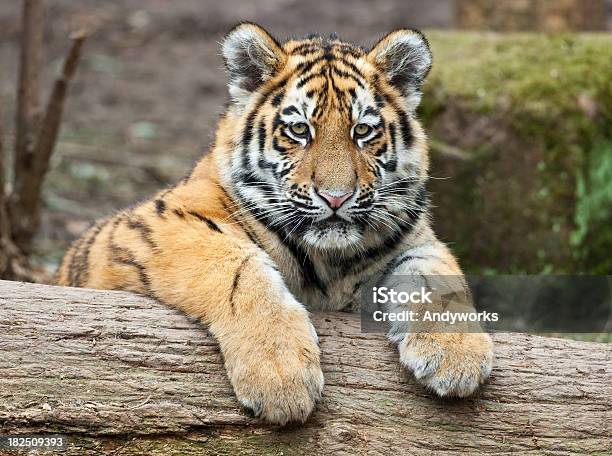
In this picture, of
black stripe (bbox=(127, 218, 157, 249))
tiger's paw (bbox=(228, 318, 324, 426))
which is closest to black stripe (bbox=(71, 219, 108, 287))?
black stripe (bbox=(127, 218, 157, 249))

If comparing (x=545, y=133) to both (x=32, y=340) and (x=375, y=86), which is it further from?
(x=32, y=340)

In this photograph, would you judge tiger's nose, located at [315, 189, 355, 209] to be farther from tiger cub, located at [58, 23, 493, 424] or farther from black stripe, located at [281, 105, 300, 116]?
black stripe, located at [281, 105, 300, 116]

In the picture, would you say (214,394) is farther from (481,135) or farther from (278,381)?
(481,135)

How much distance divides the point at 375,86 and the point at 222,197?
100cm

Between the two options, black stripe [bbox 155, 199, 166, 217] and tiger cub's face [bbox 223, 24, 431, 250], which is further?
black stripe [bbox 155, 199, 166, 217]

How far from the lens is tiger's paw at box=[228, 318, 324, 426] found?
12.0 ft

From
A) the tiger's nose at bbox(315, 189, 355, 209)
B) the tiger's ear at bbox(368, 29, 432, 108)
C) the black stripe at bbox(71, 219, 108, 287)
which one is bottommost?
the black stripe at bbox(71, 219, 108, 287)

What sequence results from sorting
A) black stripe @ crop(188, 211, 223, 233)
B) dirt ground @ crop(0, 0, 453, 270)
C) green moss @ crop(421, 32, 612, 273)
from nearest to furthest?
black stripe @ crop(188, 211, 223, 233), green moss @ crop(421, 32, 612, 273), dirt ground @ crop(0, 0, 453, 270)

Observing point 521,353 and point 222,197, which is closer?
point 521,353

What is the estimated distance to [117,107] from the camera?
1266 centimetres

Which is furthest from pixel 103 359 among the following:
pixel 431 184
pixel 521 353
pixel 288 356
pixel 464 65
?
pixel 464 65

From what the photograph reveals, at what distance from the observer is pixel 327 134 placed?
169 inches

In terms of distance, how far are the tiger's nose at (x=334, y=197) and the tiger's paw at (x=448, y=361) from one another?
709mm

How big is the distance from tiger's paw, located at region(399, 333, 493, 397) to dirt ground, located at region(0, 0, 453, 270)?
77.7 inches
